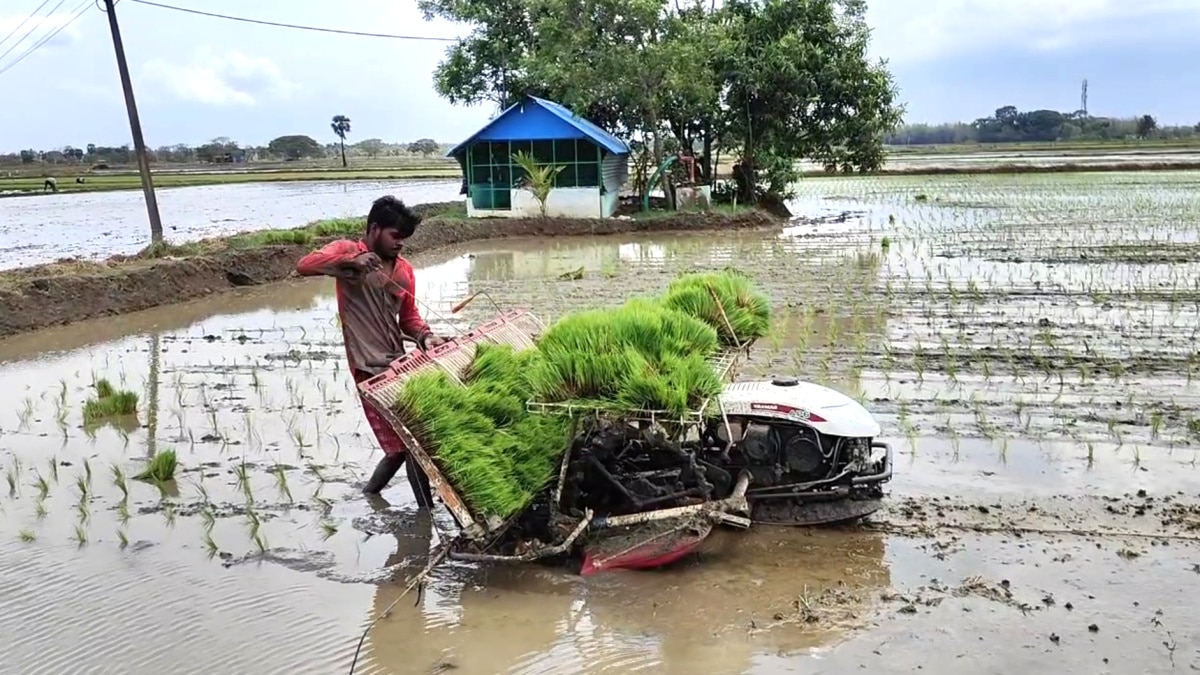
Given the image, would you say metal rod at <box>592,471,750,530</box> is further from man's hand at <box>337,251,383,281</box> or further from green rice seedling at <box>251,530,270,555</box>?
green rice seedling at <box>251,530,270,555</box>

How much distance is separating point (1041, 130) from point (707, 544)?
81.9m

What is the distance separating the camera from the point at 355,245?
4574 mm

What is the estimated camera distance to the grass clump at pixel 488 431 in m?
3.84

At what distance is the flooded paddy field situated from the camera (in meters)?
3.63

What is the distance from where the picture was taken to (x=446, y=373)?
4.11 metres

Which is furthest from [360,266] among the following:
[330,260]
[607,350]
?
[607,350]

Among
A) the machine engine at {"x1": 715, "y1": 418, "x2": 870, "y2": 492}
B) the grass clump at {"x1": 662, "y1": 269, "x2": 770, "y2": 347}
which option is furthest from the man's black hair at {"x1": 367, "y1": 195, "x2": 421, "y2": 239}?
the machine engine at {"x1": 715, "y1": 418, "x2": 870, "y2": 492}

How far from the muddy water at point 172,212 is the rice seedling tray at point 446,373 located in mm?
13341

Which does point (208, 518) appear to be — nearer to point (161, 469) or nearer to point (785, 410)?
point (161, 469)

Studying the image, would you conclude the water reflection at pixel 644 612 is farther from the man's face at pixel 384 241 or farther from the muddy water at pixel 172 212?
the muddy water at pixel 172 212

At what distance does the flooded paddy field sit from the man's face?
1341 mm

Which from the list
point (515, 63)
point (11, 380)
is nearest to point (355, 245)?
point (11, 380)

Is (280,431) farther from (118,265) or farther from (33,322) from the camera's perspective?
(118,265)

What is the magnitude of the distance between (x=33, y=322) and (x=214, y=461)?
5985mm
